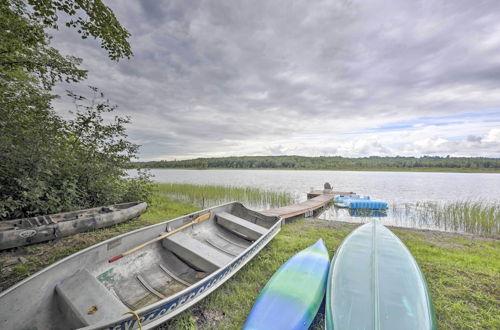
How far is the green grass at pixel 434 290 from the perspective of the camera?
8.83 ft

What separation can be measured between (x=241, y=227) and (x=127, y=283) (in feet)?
8.89

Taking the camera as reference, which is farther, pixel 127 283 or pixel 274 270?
pixel 274 270

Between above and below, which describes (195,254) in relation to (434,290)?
above

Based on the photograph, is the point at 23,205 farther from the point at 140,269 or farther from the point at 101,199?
the point at 140,269

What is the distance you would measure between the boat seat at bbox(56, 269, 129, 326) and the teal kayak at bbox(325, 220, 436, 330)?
2311mm

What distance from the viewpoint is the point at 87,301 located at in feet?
7.22

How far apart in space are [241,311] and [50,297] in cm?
221

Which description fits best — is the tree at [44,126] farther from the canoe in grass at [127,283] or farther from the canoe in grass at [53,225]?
the canoe in grass at [127,283]

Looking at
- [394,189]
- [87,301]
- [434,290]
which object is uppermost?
[87,301]

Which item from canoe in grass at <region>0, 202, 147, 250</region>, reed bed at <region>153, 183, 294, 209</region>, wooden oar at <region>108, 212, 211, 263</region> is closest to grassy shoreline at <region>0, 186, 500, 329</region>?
canoe in grass at <region>0, 202, 147, 250</region>

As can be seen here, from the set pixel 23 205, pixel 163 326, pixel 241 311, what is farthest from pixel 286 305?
pixel 23 205

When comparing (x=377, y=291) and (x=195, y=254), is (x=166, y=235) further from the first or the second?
(x=377, y=291)

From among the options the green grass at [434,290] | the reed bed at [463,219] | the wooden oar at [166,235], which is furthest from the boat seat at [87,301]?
the reed bed at [463,219]

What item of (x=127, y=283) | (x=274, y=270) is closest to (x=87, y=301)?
(x=127, y=283)
